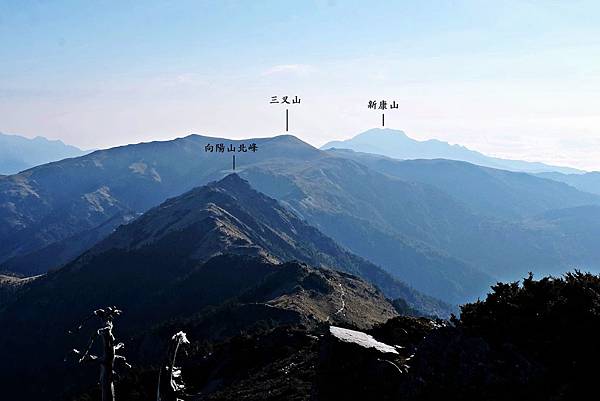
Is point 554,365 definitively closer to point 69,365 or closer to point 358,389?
point 358,389

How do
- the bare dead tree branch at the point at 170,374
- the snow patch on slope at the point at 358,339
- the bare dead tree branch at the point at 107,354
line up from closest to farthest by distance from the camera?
the bare dead tree branch at the point at 170,374, the bare dead tree branch at the point at 107,354, the snow patch on slope at the point at 358,339

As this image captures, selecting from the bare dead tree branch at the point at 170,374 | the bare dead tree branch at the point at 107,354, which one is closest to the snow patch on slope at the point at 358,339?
the bare dead tree branch at the point at 170,374

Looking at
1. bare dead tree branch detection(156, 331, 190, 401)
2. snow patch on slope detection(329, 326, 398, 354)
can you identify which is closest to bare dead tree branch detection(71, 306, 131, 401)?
bare dead tree branch detection(156, 331, 190, 401)

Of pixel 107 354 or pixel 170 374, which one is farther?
pixel 107 354

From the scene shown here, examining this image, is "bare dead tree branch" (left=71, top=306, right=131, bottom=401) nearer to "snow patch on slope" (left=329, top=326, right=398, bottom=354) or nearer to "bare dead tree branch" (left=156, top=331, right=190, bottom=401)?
"bare dead tree branch" (left=156, top=331, right=190, bottom=401)

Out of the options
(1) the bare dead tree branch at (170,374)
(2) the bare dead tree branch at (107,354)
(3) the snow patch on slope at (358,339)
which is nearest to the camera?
(1) the bare dead tree branch at (170,374)

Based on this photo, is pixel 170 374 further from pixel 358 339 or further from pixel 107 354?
pixel 358 339

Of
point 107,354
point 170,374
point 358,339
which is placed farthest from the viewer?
point 358,339

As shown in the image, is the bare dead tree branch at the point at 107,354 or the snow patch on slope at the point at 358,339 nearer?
the bare dead tree branch at the point at 107,354

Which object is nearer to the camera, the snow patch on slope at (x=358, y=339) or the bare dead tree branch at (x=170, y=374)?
the bare dead tree branch at (x=170, y=374)

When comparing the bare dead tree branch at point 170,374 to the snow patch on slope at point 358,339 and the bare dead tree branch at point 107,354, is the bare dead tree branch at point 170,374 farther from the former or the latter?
the snow patch on slope at point 358,339

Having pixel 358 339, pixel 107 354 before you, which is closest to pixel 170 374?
pixel 107 354

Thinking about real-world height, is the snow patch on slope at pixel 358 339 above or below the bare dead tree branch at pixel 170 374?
below

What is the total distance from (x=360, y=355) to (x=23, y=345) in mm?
206818
